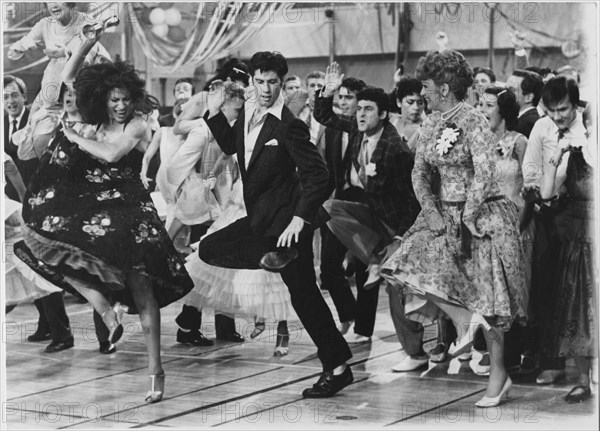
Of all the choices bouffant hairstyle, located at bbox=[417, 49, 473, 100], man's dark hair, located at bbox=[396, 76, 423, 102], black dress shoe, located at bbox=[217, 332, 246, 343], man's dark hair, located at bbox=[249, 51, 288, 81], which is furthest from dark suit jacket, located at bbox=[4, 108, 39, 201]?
bouffant hairstyle, located at bbox=[417, 49, 473, 100]

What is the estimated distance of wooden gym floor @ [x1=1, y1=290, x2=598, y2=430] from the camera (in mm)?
5832

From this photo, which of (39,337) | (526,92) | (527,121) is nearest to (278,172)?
(527,121)

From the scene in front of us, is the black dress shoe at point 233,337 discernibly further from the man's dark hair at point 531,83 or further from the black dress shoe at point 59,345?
the man's dark hair at point 531,83

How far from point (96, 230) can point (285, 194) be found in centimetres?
95

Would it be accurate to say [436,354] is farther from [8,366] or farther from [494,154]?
[8,366]

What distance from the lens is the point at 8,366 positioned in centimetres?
674

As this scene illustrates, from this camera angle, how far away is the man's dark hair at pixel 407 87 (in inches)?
264

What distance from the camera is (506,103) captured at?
21.1 ft

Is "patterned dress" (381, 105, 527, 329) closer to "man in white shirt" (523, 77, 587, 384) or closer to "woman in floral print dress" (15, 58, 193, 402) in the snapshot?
"man in white shirt" (523, 77, 587, 384)

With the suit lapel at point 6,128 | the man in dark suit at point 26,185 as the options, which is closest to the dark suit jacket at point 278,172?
the man in dark suit at point 26,185

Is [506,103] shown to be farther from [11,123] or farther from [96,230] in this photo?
[11,123]

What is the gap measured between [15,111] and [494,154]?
2.73m

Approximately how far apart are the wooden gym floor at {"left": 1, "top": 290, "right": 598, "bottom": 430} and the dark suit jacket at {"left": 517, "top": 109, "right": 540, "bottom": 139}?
50.7 inches

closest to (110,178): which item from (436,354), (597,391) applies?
(436,354)
